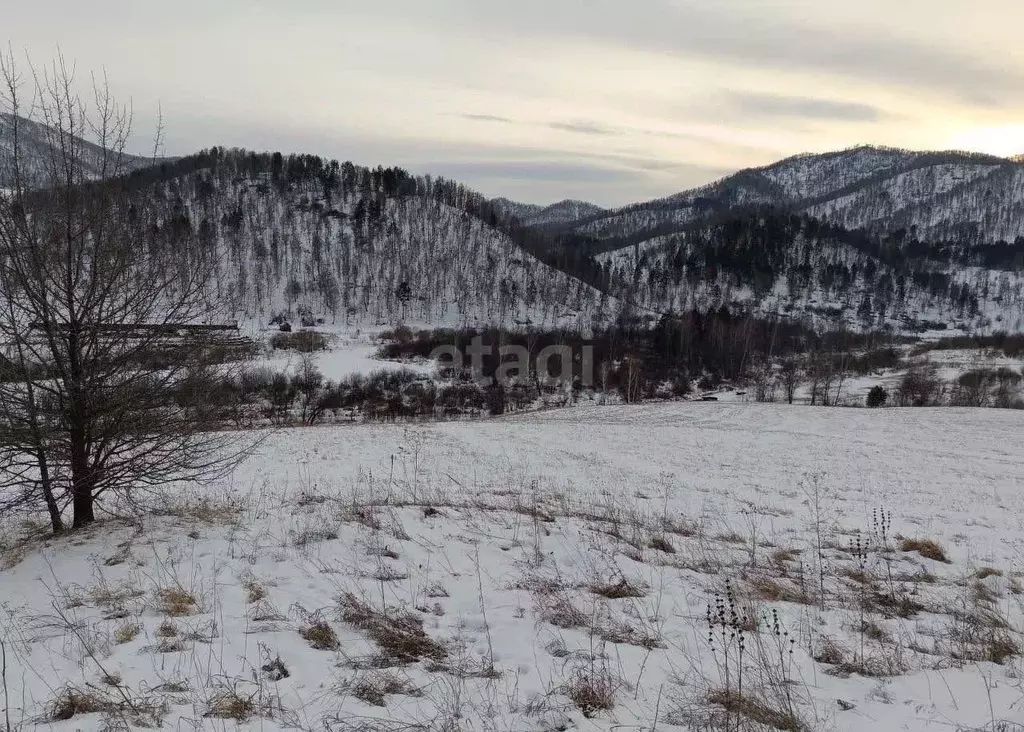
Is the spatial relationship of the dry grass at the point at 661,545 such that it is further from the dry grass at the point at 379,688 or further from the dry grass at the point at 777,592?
the dry grass at the point at 379,688

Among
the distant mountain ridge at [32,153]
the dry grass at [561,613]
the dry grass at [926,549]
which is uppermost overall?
the distant mountain ridge at [32,153]

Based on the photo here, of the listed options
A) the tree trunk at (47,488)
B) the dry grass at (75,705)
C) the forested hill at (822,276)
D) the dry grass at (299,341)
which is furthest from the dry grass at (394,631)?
the forested hill at (822,276)

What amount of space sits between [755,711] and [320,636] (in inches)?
124

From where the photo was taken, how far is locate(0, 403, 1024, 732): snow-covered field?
351 cm

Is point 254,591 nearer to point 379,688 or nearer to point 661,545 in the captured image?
point 379,688

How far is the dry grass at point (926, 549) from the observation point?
26.7 ft

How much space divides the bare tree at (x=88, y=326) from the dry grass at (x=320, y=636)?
3860 millimetres

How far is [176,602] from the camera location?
4727 millimetres

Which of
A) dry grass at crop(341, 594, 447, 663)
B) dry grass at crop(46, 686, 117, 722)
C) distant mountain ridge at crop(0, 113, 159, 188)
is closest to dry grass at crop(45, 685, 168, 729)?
dry grass at crop(46, 686, 117, 722)

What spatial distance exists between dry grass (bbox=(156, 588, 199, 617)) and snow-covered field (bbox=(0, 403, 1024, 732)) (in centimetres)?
3

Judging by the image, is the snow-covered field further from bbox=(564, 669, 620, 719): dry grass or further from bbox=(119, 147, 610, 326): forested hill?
bbox=(119, 147, 610, 326): forested hill

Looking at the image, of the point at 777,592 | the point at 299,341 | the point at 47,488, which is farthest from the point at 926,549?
the point at 299,341

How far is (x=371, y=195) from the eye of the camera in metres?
138

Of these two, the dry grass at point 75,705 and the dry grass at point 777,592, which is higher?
the dry grass at point 75,705
